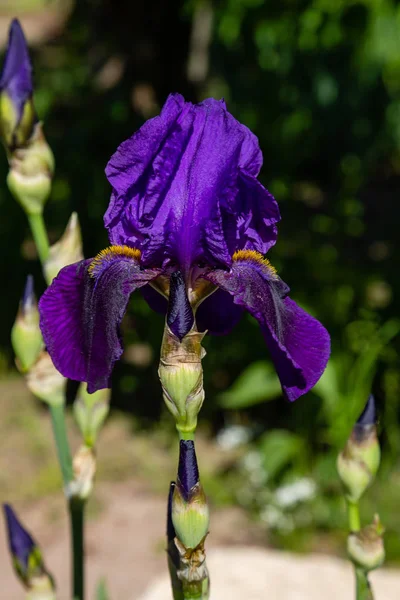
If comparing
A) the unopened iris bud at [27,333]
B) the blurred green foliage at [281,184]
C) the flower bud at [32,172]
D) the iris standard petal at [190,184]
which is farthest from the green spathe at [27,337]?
the blurred green foliage at [281,184]

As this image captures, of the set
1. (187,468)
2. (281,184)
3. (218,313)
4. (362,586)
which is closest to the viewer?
(187,468)

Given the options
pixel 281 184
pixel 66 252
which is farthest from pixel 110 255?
pixel 281 184

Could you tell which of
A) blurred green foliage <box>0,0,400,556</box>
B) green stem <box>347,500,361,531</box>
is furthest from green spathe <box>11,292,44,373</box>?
blurred green foliage <box>0,0,400,556</box>

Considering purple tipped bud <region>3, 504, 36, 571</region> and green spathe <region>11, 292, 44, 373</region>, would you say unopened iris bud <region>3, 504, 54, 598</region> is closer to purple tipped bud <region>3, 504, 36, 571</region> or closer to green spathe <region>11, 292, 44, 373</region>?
purple tipped bud <region>3, 504, 36, 571</region>

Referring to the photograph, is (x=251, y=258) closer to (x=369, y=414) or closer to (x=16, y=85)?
(x=369, y=414)

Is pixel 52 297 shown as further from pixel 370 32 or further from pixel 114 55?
pixel 114 55
